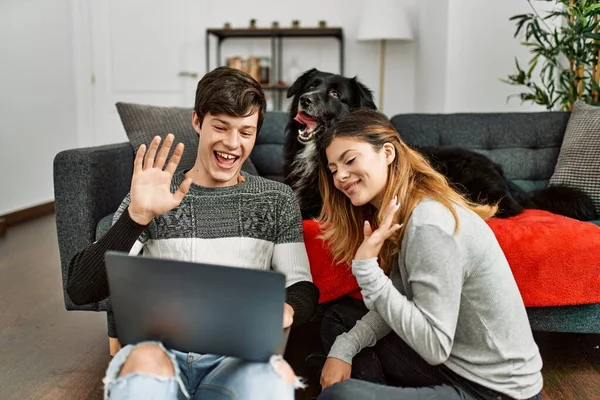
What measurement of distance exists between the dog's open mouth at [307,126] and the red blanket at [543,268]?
0.43 m

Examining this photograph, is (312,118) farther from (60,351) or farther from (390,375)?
(60,351)

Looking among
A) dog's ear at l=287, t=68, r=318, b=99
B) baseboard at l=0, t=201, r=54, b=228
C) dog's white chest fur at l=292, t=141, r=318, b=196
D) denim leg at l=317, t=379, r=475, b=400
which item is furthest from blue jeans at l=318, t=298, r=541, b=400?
baseboard at l=0, t=201, r=54, b=228

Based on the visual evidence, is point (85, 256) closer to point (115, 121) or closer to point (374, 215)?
point (374, 215)

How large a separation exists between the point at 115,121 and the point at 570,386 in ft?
16.1

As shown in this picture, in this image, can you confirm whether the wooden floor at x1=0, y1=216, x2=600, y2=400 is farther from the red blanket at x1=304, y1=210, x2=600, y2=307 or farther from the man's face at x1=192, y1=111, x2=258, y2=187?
the man's face at x1=192, y1=111, x2=258, y2=187

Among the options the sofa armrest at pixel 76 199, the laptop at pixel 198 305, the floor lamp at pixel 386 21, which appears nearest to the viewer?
the laptop at pixel 198 305

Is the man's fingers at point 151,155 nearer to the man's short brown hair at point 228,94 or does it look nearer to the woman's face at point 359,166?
the man's short brown hair at point 228,94

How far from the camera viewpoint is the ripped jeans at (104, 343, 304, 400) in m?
0.96

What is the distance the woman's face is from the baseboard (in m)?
3.36

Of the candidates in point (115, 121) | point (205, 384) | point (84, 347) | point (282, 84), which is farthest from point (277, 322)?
point (115, 121)

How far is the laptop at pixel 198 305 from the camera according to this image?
2.91 feet

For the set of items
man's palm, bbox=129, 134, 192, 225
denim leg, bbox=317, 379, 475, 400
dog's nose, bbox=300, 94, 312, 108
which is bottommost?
denim leg, bbox=317, 379, 475, 400

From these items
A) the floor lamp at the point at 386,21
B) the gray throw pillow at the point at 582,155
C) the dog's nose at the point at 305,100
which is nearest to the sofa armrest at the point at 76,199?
the dog's nose at the point at 305,100

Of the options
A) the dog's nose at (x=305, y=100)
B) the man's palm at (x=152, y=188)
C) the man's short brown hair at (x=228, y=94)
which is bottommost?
the man's palm at (x=152, y=188)
